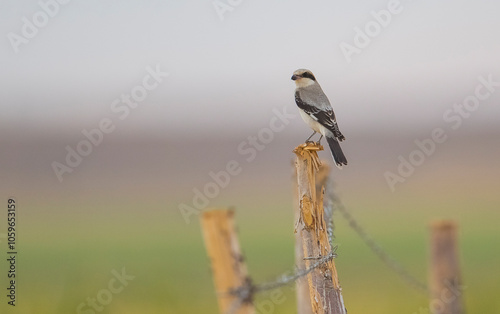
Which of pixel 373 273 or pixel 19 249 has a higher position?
pixel 19 249

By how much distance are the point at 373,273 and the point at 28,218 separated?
31.8 ft

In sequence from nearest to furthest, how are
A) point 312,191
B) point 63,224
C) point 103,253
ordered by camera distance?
point 312,191 < point 103,253 < point 63,224

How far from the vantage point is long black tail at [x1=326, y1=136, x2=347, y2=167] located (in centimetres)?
599

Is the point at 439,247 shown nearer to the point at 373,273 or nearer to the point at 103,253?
the point at 373,273

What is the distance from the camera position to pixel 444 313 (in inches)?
186

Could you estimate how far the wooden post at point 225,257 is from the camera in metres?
3.01

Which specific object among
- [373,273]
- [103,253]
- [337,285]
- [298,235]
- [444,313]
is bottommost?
[444,313]

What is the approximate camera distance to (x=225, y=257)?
3031mm

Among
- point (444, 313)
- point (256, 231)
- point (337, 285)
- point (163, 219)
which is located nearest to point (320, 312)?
point (337, 285)

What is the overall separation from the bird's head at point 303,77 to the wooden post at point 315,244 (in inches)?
90.5

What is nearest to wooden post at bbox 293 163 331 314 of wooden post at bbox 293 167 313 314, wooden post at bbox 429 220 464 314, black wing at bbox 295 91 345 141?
wooden post at bbox 293 167 313 314

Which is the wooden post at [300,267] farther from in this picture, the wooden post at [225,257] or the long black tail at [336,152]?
the wooden post at [225,257]

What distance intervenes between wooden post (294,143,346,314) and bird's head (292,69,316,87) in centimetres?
230

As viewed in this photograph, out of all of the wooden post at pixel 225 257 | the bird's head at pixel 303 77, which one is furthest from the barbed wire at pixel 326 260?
the bird's head at pixel 303 77
